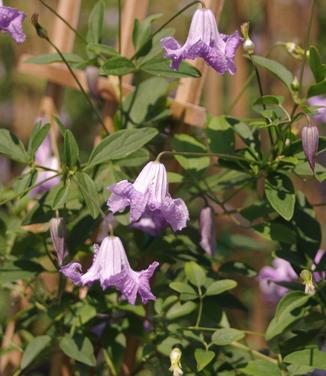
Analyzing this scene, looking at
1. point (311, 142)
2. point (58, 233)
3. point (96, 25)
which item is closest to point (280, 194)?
point (311, 142)

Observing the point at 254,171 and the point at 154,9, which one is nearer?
the point at 254,171

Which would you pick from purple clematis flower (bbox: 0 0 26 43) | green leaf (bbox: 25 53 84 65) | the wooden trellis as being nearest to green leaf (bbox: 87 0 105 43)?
green leaf (bbox: 25 53 84 65)

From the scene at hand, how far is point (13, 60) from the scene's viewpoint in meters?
3.89

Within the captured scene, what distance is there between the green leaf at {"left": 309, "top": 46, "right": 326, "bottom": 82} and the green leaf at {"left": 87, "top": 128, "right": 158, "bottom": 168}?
25 cm

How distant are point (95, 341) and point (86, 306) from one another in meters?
0.12

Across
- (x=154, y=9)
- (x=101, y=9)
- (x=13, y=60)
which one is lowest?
(x=13, y=60)

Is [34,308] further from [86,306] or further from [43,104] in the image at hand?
[43,104]

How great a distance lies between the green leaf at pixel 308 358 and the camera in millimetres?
1248

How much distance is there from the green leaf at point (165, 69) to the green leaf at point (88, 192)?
0.21 m

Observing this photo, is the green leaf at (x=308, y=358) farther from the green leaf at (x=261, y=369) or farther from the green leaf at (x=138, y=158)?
the green leaf at (x=138, y=158)

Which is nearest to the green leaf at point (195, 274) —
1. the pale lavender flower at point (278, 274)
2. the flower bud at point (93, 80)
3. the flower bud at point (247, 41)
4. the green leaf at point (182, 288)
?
the green leaf at point (182, 288)

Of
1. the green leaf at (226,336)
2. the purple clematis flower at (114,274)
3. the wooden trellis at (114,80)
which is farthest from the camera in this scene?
the wooden trellis at (114,80)

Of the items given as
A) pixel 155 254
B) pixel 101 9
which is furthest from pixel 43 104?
pixel 155 254

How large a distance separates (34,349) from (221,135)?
18.6 inches
